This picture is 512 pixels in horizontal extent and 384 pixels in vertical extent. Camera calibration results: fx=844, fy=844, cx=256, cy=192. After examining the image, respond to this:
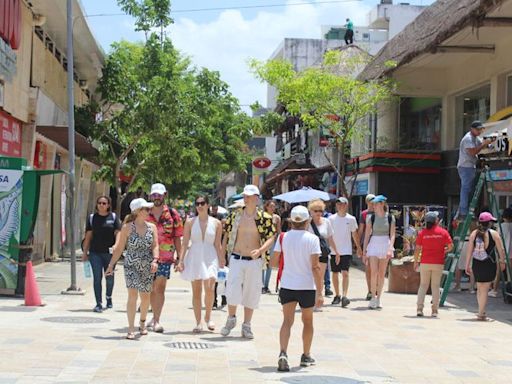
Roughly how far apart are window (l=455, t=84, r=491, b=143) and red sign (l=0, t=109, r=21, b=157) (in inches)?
516

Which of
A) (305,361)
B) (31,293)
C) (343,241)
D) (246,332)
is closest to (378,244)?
(343,241)

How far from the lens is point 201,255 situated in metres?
10.4

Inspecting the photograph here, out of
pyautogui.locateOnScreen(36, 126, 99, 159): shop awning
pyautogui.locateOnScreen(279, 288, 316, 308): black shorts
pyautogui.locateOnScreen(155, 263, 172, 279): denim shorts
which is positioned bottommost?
pyautogui.locateOnScreen(279, 288, 316, 308): black shorts

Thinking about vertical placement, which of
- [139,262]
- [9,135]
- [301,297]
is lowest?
[301,297]

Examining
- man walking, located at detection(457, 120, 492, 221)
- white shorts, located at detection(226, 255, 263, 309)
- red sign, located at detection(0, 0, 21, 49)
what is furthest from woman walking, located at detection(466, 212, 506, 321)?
red sign, located at detection(0, 0, 21, 49)

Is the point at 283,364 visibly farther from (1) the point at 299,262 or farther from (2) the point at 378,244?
(2) the point at 378,244

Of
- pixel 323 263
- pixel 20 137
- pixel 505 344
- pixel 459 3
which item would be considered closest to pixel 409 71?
pixel 459 3

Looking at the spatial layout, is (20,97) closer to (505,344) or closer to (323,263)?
(323,263)

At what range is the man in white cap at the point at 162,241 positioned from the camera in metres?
10.4

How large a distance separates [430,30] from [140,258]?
13886 mm

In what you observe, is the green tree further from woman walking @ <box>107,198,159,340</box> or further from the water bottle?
woman walking @ <box>107,198,159,340</box>

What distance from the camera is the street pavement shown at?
7734 millimetres

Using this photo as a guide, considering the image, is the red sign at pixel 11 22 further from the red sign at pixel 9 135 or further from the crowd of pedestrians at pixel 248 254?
the crowd of pedestrians at pixel 248 254

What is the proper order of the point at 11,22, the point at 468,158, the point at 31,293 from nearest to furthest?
the point at 31,293, the point at 468,158, the point at 11,22
